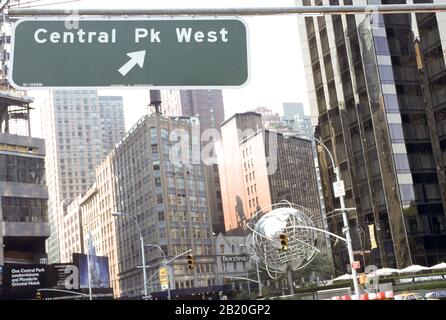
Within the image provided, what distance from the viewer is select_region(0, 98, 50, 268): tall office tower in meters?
5.23

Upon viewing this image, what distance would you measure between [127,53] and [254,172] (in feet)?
7.64

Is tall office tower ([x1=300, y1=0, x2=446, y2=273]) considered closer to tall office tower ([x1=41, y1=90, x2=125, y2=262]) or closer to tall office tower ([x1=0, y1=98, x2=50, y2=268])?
tall office tower ([x1=41, y1=90, x2=125, y2=262])

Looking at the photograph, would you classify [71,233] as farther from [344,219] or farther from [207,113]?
[344,219]

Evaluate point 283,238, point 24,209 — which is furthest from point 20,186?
point 283,238

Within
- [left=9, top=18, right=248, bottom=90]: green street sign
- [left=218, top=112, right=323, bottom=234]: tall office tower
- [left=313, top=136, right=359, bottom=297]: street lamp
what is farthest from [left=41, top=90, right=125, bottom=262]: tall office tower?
[left=313, top=136, right=359, bottom=297]: street lamp

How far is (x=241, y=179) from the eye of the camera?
6.47 metres

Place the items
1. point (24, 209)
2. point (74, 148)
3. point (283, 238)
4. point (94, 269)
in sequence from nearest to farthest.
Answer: point (24, 209), point (94, 269), point (74, 148), point (283, 238)

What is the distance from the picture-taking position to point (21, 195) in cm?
536

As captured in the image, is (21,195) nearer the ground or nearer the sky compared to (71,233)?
nearer the sky

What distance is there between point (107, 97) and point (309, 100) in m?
2.50

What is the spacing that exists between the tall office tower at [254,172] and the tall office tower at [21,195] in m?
2.01

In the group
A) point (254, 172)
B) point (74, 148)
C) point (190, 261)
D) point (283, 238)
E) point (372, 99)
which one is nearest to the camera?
point (74, 148)

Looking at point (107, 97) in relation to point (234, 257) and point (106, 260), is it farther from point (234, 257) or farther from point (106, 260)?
point (234, 257)
